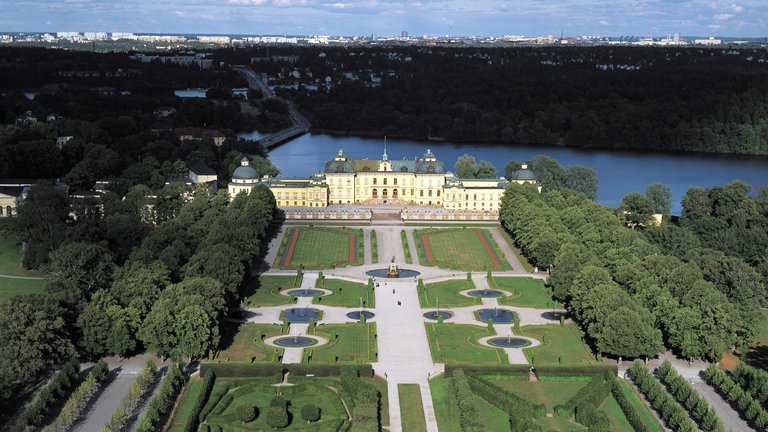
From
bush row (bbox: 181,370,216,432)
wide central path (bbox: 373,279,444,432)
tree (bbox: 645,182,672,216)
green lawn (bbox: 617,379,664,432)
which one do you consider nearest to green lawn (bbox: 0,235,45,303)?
bush row (bbox: 181,370,216,432)

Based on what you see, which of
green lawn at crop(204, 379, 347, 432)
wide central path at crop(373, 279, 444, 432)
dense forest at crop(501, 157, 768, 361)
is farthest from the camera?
dense forest at crop(501, 157, 768, 361)

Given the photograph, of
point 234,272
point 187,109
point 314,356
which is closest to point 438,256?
point 234,272

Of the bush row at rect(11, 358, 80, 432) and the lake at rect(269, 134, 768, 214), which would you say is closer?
the bush row at rect(11, 358, 80, 432)

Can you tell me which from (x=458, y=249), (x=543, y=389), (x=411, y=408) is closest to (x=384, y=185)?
(x=458, y=249)

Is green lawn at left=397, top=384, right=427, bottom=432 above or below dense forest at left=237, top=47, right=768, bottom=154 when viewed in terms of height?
below

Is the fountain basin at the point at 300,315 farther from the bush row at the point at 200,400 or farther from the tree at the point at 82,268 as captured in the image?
the tree at the point at 82,268

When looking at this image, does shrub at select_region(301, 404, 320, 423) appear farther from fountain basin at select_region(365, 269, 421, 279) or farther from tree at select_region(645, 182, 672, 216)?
tree at select_region(645, 182, 672, 216)

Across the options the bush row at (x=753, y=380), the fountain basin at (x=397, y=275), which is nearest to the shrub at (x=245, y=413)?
the bush row at (x=753, y=380)

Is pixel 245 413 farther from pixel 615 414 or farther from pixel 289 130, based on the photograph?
pixel 289 130
